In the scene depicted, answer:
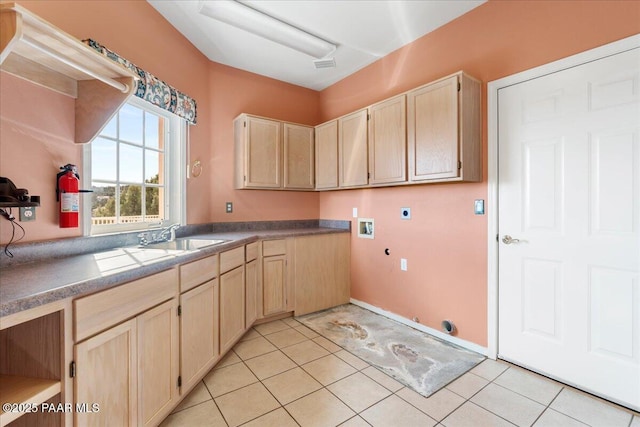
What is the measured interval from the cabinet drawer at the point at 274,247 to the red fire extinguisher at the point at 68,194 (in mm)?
1573

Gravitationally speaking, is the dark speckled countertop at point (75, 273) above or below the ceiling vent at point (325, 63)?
below

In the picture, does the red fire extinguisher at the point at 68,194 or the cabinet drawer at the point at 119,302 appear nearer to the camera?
the cabinet drawer at the point at 119,302

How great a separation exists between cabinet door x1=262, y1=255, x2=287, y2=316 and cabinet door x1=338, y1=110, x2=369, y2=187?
114 cm

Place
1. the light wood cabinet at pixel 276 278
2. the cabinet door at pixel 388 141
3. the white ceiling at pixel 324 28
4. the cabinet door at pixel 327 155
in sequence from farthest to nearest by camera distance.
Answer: the cabinet door at pixel 327 155
the light wood cabinet at pixel 276 278
the cabinet door at pixel 388 141
the white ceiling at pixel 324 28

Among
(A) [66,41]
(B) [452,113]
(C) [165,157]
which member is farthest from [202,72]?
(B) [452,113]


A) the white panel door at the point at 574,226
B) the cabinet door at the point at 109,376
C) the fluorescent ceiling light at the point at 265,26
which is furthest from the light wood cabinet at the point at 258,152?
the white panel door at the point at 574,226

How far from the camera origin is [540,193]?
2.00m

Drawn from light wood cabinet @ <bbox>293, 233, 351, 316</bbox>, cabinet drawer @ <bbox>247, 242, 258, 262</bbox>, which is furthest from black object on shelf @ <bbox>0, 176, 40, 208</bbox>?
light wood cabinet @ <bbox>293, 233, 351, 316</bbox>

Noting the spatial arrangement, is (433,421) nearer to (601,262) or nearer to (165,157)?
(601,262)

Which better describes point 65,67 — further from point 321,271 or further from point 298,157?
point 321,271

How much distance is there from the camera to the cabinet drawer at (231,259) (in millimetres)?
2201

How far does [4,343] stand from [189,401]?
104cm

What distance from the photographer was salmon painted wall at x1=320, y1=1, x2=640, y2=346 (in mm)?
1859

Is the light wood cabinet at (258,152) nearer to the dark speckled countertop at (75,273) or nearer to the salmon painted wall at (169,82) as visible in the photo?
the salmon painted wall at (169,82)
